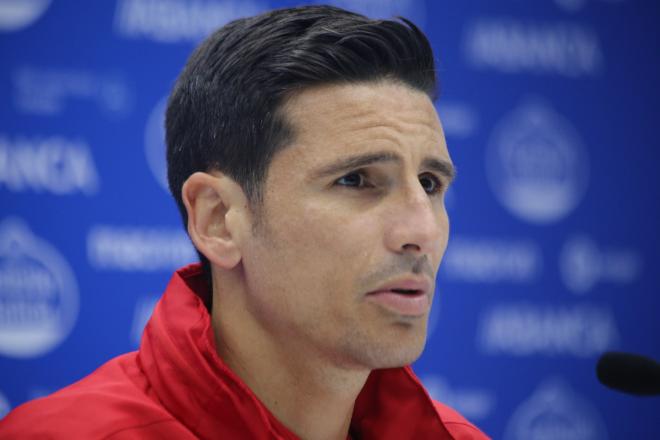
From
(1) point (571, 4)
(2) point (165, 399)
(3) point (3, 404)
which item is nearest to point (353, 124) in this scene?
(2) point (165, 399)

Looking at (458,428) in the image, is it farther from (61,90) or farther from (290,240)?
(61,90)

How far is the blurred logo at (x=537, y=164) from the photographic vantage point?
308 cm

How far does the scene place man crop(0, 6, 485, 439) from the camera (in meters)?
1.45

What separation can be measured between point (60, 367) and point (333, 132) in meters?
1.42

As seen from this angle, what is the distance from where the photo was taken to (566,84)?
317cm

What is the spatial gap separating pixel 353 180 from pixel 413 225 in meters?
0.15

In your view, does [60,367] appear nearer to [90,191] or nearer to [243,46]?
[90,191]

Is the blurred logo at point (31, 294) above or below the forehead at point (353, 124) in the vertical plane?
below

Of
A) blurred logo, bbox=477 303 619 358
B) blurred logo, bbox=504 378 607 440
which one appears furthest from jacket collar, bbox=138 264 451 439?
blurred logo, bbox=504 378 607 440

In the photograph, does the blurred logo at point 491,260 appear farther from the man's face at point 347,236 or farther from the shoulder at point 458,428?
the man's face at point 347,236

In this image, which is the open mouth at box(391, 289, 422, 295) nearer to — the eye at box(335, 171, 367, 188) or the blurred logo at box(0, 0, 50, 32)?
the eye at box(335, 171, 367, 188)

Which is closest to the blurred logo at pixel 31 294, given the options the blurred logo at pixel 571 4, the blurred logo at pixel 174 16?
the blurred logo at pixel 174 16

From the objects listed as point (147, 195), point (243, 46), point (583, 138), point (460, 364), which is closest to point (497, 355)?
point (460, 364)

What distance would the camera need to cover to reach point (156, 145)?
2611 millimetres
